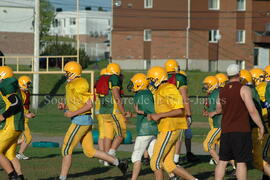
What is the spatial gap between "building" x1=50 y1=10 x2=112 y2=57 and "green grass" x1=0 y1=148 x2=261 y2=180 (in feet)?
288

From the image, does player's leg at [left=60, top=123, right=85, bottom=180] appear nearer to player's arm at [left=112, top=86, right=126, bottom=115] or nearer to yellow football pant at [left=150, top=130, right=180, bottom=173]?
yellow football pant at [left=150, top=130, right=180, bottom=173]

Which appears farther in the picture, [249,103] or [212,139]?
[212,139]

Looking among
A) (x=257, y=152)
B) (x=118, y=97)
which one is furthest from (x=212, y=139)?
(x=118, y=97)

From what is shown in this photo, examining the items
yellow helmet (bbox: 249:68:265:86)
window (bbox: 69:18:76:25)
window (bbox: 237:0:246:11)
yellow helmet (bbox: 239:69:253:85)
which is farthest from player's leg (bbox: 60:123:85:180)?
window (bbox: 69:18:76:25)

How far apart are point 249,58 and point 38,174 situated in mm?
51982

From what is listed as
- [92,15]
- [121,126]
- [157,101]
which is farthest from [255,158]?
[92,15]

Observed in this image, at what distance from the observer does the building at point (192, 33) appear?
59969 millimetres

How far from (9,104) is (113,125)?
360cm

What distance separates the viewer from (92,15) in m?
112

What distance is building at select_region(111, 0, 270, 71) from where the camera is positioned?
197ft

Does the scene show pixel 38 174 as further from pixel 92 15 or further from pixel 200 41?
pixel 92 15

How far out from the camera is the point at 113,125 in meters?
14.3

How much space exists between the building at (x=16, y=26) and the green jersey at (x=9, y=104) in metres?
50.7

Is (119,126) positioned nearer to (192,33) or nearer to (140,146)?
(140,146)
